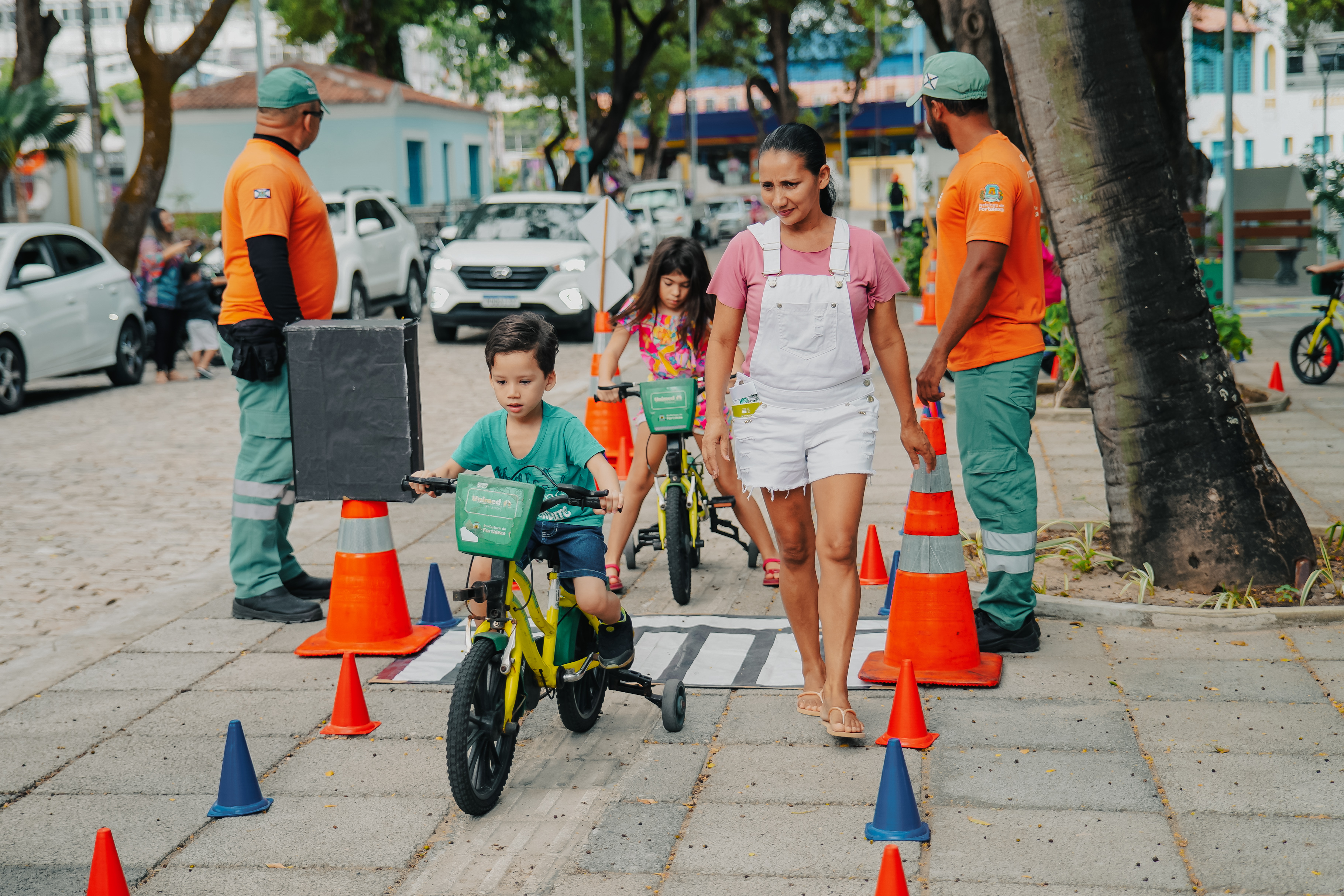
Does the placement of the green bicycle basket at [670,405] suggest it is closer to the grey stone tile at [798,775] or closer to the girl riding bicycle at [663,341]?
the girl riding bicycle at [663,341]

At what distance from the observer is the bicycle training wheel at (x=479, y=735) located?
379 centimetres

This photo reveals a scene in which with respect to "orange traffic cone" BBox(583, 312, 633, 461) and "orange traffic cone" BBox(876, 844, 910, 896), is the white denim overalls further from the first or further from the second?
"orange traffic cone" BBox(583, 312, 633, 461)

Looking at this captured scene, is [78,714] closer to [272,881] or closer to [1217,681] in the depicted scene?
[272,881]

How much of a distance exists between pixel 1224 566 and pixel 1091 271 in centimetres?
133

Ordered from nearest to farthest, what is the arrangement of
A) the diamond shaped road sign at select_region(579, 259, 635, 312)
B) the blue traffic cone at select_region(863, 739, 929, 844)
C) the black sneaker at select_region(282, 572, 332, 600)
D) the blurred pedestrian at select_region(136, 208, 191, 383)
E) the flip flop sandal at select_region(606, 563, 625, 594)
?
the blue traffic cone at select_region(863, 739, 929, 844), the flip flop sandal at select_region(606, 563, 625, 594), the black sneaker at select_region(282, 572, 332, 600), the diamond shaped road sign at select_region(579, 259, 635, 312), the blurred pedestrian at select_region(136, 208, 191, 383)

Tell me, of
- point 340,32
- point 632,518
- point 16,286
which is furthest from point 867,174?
point 632,518

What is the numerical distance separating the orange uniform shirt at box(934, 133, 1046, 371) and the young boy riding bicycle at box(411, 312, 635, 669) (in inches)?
59.3

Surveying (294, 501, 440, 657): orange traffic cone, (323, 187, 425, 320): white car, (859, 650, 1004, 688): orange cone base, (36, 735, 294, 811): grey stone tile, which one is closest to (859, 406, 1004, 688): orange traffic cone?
(859, 650, 1004, 688): orange cone base

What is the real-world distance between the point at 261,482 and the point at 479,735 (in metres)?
2.56

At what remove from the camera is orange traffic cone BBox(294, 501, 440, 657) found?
5586 mm

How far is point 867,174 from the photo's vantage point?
76062 mm

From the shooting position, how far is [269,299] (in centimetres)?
588

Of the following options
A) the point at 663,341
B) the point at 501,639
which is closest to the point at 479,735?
the point at 501,639

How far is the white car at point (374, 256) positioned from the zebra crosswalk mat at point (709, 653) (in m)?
12.0
